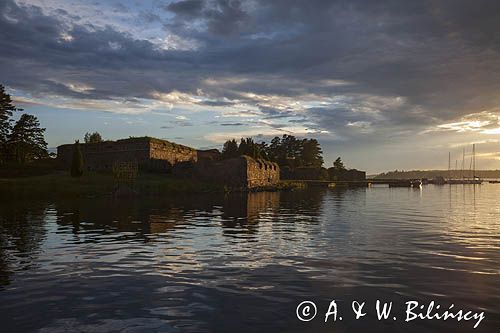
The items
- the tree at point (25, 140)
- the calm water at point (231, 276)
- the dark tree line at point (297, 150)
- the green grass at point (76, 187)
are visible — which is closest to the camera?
the calm water at point (231, 276)

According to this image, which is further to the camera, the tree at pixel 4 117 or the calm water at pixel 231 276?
the tree at pixel 4 117

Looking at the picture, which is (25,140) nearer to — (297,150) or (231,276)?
(231,276)

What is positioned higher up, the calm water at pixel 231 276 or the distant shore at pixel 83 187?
the distant shore at pixel 83 187

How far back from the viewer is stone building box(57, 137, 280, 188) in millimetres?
84938

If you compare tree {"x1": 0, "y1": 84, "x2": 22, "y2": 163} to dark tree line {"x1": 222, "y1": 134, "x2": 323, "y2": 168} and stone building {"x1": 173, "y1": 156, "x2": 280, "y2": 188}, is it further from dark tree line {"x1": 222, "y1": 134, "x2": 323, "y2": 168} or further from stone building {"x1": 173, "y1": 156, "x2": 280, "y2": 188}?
dark tree line {"x1": 222, "y1": 134, "x2": 323, "y2": 168}

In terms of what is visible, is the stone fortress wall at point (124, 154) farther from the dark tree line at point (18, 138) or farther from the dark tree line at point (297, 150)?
Answer: the dark tree line at point (297, 150)

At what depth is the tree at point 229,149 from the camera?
13038cm

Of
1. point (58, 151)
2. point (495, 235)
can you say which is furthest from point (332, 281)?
point (58, 151)

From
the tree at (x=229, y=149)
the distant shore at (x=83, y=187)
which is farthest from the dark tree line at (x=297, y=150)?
the distant shore at (x=83, y=187)

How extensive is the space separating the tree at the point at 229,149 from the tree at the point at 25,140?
56078 mm

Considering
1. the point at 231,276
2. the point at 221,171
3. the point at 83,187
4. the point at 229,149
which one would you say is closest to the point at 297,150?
the point at 229,149

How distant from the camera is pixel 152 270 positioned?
14.7 metres

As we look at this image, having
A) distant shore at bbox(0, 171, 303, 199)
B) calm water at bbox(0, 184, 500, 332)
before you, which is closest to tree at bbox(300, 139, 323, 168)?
distant shore at bbox(0, 171, 303, 199)

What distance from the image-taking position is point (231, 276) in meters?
13.8
